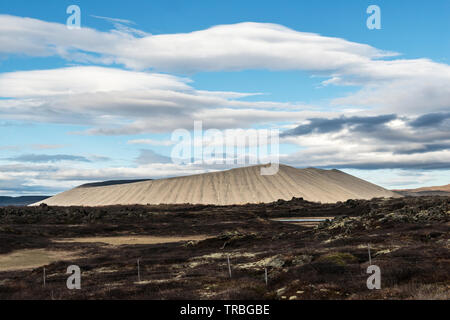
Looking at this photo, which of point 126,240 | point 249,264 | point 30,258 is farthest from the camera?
point 126,240

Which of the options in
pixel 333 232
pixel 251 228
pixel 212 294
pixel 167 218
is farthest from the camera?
pixel 167 218

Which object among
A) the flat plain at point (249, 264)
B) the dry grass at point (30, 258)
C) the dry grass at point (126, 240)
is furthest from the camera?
the dry grass at point (126, 240)

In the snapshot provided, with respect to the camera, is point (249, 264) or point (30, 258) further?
point (30, 258)

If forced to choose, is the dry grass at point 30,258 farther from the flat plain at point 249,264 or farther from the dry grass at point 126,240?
the dry grass at point 126,240

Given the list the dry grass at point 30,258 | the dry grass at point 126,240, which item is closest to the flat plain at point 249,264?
the dry grass at point 30,258

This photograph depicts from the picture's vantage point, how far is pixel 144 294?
2183cm

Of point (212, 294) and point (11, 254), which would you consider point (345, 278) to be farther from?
point (11, 254)

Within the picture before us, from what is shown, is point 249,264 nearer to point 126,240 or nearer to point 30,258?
point 30,258

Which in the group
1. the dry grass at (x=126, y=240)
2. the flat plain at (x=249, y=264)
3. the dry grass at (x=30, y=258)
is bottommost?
the dry grass at (x=126, y=240)

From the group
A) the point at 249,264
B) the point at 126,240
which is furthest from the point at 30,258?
the point at 249,264

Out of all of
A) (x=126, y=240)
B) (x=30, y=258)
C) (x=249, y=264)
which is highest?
(x=249, y=264)

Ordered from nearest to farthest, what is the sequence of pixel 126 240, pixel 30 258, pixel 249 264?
pixel 249 264 → pixel 30 258 → pixel 126 240
